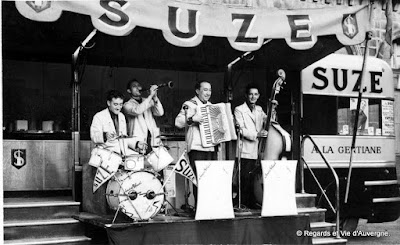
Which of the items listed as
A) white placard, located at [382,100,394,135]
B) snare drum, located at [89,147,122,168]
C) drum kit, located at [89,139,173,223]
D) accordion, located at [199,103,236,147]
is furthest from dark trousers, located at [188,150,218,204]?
white placard, located at [382,100,394,135]

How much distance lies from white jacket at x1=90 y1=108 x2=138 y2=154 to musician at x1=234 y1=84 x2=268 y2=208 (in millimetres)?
1642

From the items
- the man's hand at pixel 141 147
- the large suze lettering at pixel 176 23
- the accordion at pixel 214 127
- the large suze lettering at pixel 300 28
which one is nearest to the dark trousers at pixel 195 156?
the accordion at pixel 214 127

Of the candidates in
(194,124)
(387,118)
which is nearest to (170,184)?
(194,124)

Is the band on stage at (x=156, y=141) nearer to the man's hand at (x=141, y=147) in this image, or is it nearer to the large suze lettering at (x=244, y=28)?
the man's hand at (x=141, y=147)

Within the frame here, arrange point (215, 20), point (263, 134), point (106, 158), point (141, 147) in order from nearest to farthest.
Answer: point (106, 158), point (215, 20), point (141, 147), point (263, 134)

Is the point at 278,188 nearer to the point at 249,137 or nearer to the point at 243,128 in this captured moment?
the point at 249,137

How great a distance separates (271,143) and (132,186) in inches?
97.2

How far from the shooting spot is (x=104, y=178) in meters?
6.71

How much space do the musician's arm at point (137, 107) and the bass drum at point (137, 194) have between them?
126 centimetres

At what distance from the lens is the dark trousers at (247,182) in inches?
326

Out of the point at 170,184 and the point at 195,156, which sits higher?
the point at 195,156

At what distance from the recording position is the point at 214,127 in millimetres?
7609

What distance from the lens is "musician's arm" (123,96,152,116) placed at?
7711 millimetres

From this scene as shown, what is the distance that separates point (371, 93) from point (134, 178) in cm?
547
